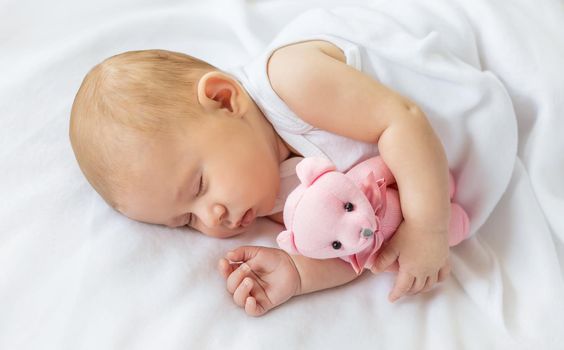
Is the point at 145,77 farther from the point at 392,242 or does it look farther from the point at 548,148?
the point at 548,148

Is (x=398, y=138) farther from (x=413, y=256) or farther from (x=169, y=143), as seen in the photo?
(x=169, y=143)

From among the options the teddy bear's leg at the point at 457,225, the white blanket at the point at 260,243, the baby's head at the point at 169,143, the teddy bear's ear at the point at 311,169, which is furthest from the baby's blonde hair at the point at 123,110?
the teddy bear's leg at the point at 457,225

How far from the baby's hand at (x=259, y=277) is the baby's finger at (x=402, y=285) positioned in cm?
16

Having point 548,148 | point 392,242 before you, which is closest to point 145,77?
point 392,242

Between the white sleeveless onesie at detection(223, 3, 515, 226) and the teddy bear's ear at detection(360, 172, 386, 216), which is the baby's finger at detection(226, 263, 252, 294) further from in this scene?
the teddy bear's ear at detection(360, 172, 386, 216)

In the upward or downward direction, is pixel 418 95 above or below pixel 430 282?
above

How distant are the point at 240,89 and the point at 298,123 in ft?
0.38

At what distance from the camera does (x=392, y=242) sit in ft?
3.61

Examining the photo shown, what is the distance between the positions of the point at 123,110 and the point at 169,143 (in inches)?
3.5

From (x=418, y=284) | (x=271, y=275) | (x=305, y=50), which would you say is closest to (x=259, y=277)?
(x=271, y=275)

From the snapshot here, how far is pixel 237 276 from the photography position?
110 centimetres

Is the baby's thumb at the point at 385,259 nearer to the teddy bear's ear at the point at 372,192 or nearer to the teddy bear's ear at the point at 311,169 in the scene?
the teddy bear's ear at the point at 372,192

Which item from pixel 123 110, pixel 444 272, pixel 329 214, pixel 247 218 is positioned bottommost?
pixel 444 272

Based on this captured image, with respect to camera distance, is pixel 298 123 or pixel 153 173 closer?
pixel 153 173
